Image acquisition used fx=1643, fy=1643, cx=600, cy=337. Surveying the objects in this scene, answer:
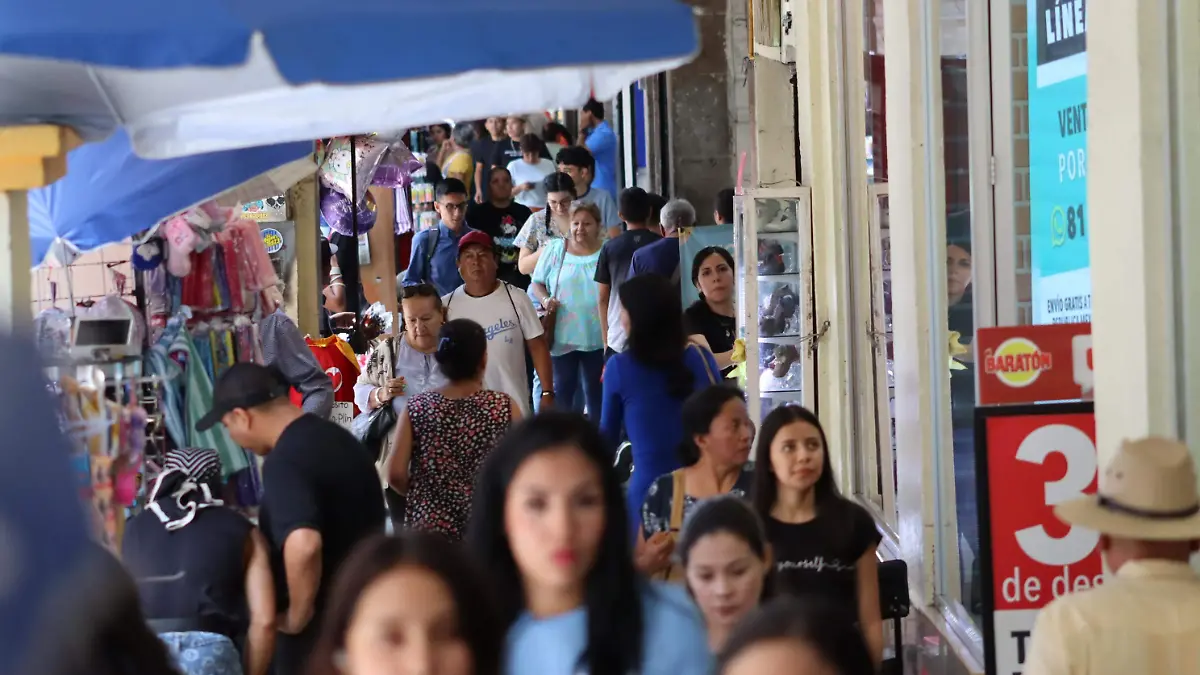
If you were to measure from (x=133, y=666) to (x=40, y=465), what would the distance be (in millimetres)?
502

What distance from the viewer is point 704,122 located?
15.7 metres

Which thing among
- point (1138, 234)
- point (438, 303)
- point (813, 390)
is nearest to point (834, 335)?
point (813, 390)

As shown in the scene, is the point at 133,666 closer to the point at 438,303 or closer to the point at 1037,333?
the point at 1037,333

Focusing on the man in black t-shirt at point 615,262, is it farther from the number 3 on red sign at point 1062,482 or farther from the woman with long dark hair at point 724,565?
the woman with long dark hair at point 724,565

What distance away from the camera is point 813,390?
374 inches

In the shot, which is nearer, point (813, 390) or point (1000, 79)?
point (1000, 79)

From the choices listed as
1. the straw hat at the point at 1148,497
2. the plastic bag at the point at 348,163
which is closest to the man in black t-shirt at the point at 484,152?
the plastic bag at the point at 348,163

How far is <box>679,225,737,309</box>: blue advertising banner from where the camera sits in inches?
395

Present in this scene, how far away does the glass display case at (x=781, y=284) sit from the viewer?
9055mm

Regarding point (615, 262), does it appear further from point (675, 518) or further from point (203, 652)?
point (203, 652)

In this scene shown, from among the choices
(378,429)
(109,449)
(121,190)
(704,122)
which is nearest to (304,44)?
(109,449)

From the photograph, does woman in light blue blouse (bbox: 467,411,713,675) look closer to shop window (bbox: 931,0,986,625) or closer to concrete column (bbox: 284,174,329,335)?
shop window (bbox: 931,0,986,625)

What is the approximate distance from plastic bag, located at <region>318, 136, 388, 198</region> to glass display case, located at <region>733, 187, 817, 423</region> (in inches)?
117

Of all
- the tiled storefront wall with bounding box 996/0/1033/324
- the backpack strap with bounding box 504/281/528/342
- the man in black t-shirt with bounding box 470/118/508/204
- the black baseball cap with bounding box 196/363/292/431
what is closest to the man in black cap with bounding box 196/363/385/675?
the black baseball cap with bounding box 196/363/292/431
